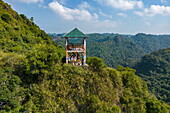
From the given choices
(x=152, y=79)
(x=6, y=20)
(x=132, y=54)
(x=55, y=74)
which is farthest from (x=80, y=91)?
→ (x=132, y=54)

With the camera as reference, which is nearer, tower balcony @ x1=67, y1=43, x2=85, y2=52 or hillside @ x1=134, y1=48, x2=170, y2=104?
tower balcony @ x1=67, y1=43, x2=85, y2=52

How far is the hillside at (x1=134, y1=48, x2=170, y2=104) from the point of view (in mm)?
47031

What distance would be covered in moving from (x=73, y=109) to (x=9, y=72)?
5.64 metres

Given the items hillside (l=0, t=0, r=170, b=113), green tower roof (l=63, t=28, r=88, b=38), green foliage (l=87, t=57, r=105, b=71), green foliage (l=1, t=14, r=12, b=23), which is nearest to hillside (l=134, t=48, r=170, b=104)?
hillside (l=0, t=0, r=170, b=113)

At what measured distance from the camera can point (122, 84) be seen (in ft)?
41.9

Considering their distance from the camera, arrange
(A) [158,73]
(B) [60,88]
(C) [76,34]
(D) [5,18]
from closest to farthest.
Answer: (B) [60,88], (C) [76,34], (D) [5,18], (A) [158,73]

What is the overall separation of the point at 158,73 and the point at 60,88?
221 ft

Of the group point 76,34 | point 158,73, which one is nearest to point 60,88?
point 76,34

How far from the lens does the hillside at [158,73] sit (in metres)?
47.0

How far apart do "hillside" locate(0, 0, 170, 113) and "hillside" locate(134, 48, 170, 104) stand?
38.2 meters

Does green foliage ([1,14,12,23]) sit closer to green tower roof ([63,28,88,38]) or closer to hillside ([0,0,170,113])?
hillside ([0,0,170,113])

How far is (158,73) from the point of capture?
63531mm

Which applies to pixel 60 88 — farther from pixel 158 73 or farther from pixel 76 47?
pixel 158 73

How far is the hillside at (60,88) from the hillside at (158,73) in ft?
125
